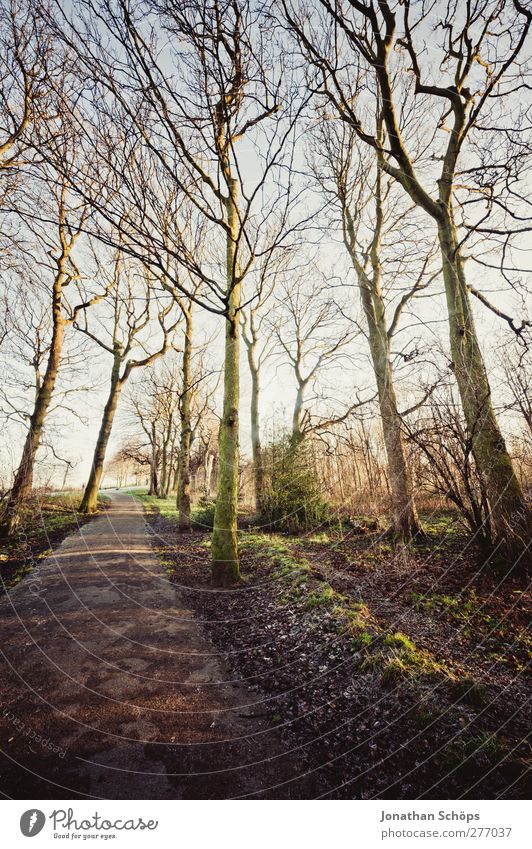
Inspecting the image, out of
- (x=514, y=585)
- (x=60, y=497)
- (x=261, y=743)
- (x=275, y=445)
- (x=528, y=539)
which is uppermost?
(x=275, y=445)

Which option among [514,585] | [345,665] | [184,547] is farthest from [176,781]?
[184,547]

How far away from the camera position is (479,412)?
4.70 meters

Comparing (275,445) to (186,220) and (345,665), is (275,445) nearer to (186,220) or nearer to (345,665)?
(186,220)

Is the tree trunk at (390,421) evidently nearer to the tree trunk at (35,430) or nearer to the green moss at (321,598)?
the green moss at (321,598)

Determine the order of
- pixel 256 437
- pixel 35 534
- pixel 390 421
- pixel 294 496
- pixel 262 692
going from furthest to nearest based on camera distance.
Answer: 1. pixel 256 437
2. pixel 294 496
3. pixel 35 534
4. pixel 390 421
5. pixel 262 692

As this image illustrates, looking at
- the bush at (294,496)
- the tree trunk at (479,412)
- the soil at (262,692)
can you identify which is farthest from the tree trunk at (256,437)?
the tree trunk at (479,412)

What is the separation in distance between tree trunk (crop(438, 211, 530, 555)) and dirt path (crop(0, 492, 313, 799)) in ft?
13.1

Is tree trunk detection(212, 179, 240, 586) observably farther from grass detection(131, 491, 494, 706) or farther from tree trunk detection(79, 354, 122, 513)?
tree trunk detection(79, 354, 122, 513)

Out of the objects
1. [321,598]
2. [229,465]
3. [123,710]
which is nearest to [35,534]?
[229,465]

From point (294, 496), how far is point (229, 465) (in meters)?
4.85

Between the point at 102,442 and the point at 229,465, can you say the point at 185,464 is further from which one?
the point at 229,465

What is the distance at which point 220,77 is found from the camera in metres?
3.21
